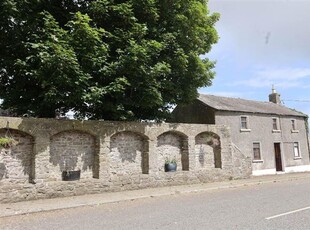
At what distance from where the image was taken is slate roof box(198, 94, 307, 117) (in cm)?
2750

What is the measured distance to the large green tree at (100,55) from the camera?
13141 millimetres

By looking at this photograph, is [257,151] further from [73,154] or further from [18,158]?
[18,158]

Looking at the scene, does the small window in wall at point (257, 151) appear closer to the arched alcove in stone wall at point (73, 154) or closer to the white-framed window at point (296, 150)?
the white-framed window at point (296, 150)

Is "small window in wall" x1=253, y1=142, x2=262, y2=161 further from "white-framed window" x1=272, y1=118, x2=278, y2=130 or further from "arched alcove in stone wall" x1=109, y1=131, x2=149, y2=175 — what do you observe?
"arched alcove in stone wall" x1=109, y1=131, x2=149, y2=175

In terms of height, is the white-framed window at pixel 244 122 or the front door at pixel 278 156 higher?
the white-framed window at pixel 244 122

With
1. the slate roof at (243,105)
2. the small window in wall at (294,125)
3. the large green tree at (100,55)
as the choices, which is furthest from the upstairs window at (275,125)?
the large green tree at (100,55)

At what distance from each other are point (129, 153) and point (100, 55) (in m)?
5.18

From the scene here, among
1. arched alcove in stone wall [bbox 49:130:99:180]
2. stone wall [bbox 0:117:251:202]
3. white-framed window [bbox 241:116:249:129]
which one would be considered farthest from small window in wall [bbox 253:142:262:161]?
arched alcove in stone wall [bbox 49:130:99:180]

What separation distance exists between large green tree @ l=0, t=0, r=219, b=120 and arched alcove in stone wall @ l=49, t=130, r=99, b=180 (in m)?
1.57

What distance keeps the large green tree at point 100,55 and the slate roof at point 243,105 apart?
957cm

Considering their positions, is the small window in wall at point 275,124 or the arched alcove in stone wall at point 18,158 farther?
the small window in wall at point 275,124

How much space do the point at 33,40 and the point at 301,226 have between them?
12.2 m

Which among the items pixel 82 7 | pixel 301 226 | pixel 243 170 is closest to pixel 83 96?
pixel 82 7

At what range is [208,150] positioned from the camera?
19859 mm
